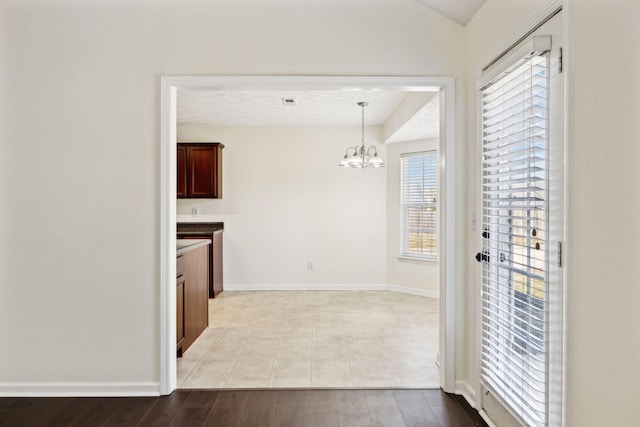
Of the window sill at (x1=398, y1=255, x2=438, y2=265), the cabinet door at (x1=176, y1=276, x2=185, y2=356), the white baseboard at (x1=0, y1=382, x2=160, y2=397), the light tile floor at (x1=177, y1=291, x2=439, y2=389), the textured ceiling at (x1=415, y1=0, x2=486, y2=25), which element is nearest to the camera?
the textured ceiling at (x1=415, y1=0, x2=486, y2=25)

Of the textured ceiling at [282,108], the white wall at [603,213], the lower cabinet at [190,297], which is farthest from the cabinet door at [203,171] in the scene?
the white wall at [603,213]

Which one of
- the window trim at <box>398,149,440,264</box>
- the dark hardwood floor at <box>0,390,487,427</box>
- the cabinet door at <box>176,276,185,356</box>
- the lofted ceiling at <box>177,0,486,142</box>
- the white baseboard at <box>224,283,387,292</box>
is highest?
the lofted ceiling at <box>177,0,486,142</box>

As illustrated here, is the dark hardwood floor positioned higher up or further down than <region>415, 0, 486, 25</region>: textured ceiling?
further down

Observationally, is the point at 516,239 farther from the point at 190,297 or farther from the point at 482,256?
the point at 190,297

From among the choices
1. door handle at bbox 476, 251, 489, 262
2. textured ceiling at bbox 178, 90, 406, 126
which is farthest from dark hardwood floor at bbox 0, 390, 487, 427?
textured ceiling at bbox 178, 90, 406, 126

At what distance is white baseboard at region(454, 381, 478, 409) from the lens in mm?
2555

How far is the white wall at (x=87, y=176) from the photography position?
8.80 ft

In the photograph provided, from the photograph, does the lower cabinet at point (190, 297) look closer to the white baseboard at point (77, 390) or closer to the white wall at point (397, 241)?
the white baseboard at point (77, 390)

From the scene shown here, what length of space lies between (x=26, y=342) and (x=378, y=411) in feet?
7.62

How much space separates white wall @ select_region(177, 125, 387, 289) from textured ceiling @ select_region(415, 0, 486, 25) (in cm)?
343

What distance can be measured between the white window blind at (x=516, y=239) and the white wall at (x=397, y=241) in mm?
3363

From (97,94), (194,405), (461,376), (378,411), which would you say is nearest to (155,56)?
(97,94)

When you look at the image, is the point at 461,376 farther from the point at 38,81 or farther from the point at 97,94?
the point at 38,81

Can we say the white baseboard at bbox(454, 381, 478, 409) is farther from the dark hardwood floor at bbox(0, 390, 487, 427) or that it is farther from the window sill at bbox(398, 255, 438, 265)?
the window sill at bbox(398, 255, 438, 265)
